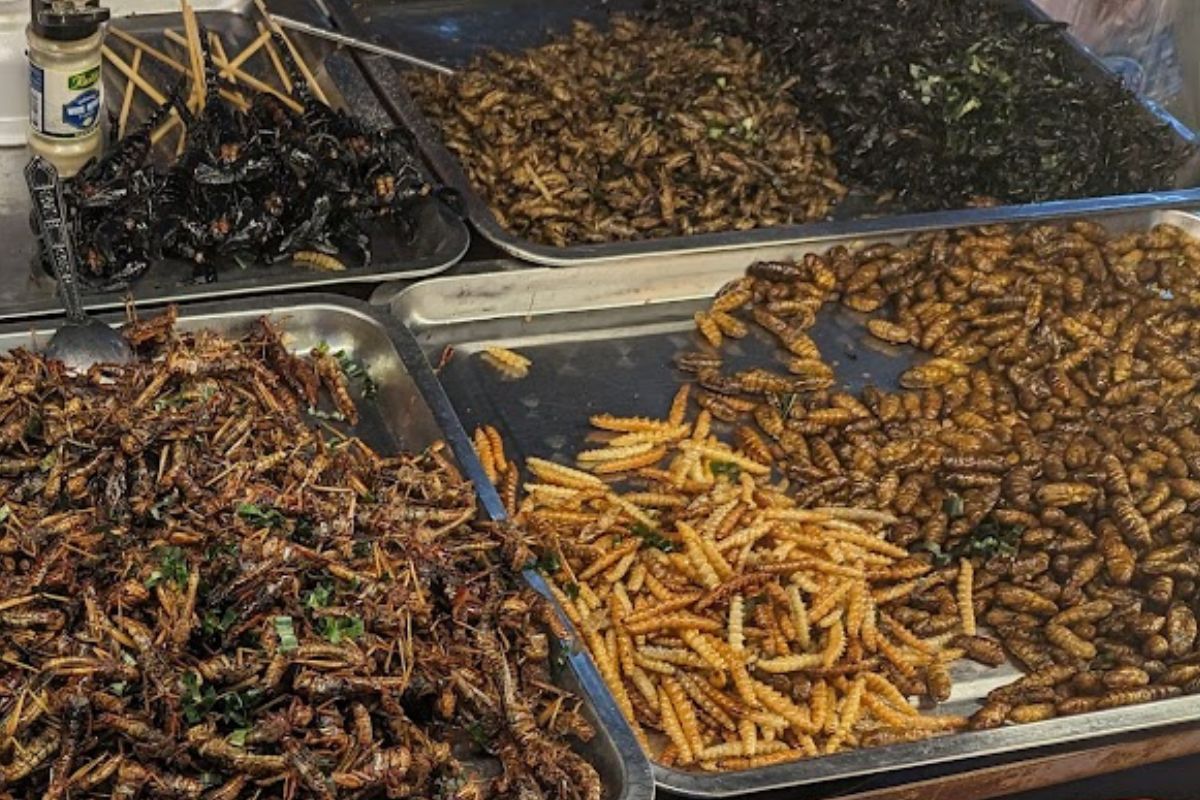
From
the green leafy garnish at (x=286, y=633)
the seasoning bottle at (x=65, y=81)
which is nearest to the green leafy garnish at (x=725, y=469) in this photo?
the green leafy garnish at (x=286, y=633)

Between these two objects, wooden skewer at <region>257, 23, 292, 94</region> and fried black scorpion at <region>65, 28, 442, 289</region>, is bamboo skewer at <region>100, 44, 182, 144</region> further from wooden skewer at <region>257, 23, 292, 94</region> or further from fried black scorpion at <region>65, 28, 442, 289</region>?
wooden skewer at <region>257, 23, 292, 94</region>

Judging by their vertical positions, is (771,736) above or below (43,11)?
below

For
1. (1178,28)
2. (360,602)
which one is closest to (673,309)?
(360,602)

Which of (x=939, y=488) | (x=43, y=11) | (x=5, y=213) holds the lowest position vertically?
(x=5, y=213)

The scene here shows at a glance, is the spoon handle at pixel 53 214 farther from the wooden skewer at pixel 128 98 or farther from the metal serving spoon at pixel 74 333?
the wooden skewer at pixel 128 98

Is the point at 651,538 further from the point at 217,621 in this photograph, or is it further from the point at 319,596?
the point at 217,621

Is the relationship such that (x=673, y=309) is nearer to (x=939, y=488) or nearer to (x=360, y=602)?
(x=939, y=488)
